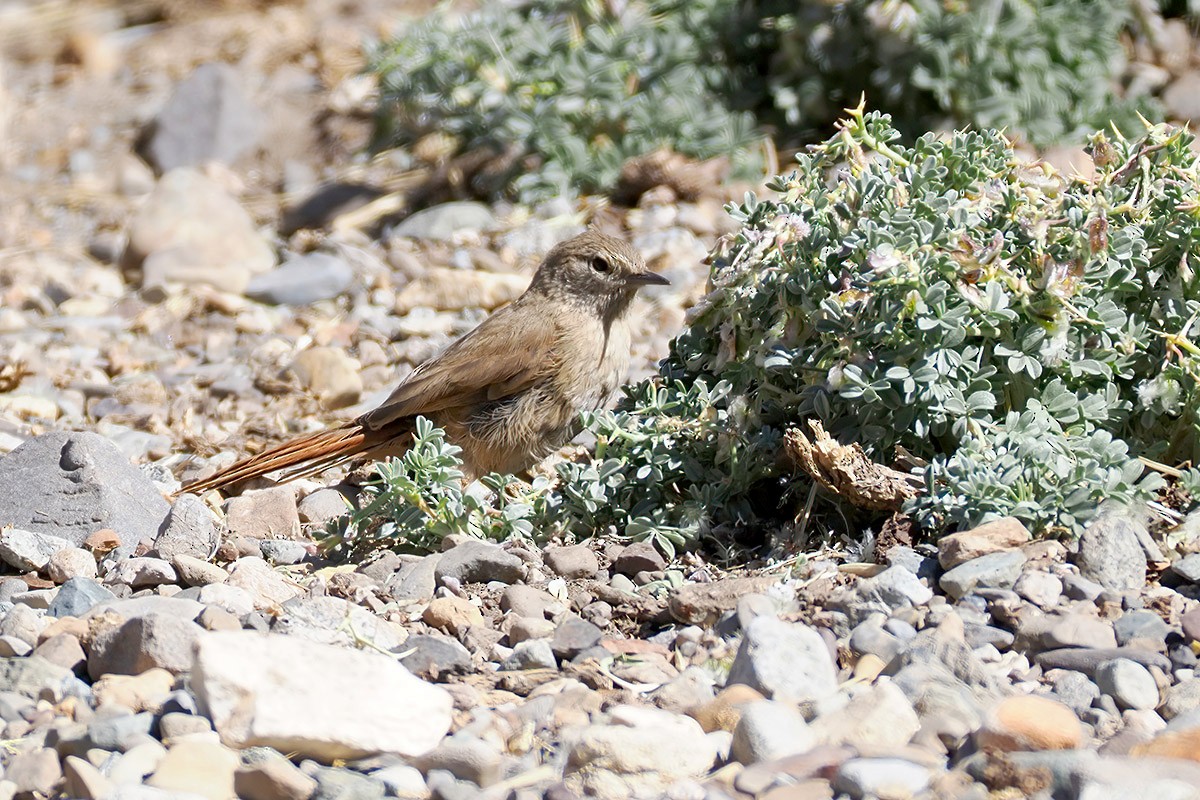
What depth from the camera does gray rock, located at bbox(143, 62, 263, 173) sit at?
942 centimetres

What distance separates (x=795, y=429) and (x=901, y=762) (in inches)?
47.8

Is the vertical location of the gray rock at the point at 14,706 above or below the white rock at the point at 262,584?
above

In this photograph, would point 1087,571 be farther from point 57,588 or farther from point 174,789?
point 57,588

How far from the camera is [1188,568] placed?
3.52 meters

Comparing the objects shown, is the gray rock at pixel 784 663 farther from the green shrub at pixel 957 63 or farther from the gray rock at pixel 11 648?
the green shrub at pixel 957 63

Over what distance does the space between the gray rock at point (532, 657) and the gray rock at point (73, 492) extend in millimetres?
1616

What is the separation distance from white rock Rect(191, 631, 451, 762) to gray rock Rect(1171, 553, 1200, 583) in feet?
5.90

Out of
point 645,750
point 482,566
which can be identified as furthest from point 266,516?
point 645,750

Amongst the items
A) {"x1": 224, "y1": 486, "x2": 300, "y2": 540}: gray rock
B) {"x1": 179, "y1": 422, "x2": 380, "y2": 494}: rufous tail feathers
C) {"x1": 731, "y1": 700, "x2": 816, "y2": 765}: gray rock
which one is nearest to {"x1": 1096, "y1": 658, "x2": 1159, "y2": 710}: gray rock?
{"x1": 731, "y1": 700, "x2": 816, "y2": 765}: gray rock

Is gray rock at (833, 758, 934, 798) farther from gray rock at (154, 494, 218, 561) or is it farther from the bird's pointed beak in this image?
the bird's pointed beak

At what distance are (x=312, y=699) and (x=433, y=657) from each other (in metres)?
0.53

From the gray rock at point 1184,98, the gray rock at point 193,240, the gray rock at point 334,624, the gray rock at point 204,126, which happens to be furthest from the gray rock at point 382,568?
the gray rock at point 204,126

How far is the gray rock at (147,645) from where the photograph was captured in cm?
333

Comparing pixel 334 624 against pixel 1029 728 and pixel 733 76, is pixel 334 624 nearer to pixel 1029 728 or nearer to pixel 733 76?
pixel 1029 728
